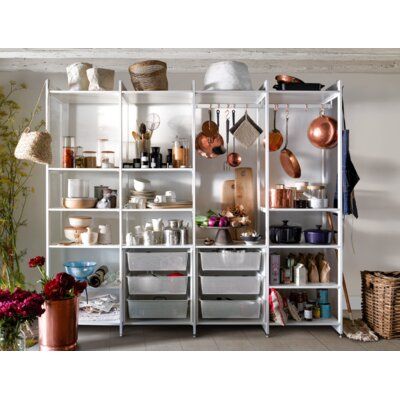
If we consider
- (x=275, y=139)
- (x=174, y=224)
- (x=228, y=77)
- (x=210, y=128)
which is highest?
(x=228, y=77)

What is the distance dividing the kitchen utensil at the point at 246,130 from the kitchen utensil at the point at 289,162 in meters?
0.41

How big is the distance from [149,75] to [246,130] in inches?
38.1

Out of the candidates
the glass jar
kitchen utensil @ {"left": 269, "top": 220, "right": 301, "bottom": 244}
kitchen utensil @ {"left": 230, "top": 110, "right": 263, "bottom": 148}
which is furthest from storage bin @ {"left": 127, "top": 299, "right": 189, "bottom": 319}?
kitchen utensil @ {"left": 230, "top": 110, "right": 263, "bottom": 148}

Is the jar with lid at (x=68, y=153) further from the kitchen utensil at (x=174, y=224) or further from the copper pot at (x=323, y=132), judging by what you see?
the copper pot at (x=323, y=132)

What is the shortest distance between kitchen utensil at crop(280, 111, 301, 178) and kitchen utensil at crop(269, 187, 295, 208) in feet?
1.34

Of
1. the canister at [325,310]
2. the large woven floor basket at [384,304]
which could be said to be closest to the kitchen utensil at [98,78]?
the canister at [325,310]

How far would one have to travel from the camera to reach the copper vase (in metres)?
3.68

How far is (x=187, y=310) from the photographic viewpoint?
4.39m

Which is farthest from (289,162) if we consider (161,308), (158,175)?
(161,308)

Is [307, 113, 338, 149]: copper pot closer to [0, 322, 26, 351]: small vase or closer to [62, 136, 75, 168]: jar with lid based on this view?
[62, 136, 75, 168]: jar with lid

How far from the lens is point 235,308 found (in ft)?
14.3

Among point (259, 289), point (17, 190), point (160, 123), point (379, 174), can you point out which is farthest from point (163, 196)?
point (379, 174)

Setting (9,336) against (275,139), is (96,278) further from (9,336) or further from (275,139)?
(275,139)

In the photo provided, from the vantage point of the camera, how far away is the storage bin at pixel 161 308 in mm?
4324
